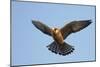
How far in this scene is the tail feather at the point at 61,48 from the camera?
2514 millimetres

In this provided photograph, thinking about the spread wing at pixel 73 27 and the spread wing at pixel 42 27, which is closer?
the spread wing at pixel 42 27

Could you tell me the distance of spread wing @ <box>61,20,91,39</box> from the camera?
2578mm

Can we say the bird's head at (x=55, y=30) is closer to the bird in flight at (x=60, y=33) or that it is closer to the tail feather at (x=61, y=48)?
the bird in flight at (x=60, y=33)

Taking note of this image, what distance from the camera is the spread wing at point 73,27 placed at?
2.58 meters

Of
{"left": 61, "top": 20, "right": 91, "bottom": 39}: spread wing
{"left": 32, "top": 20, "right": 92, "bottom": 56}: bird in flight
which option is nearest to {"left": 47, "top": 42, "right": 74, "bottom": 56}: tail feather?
{"left": 32, "top": 20, "right": 92, "bottom": 56}: bird in flight

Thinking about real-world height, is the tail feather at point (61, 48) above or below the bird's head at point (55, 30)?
below

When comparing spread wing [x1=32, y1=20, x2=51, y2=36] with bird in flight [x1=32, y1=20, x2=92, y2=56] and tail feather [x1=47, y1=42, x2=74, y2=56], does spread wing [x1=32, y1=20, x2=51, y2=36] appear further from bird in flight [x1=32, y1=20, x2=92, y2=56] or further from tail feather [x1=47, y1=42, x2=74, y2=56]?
tail feather [x1=47, y1=42, x2=74, y2=56]

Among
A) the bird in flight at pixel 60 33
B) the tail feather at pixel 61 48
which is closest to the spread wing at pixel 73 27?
the bird in flight at pixel 60 33

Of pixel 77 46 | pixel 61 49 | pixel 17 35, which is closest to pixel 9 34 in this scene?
pixel 17 35

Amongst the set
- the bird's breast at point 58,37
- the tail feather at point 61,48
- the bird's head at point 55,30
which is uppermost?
the bird's head at point 55,30

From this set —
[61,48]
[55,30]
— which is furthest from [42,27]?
[61,48]

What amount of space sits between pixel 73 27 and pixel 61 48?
0.29 metres

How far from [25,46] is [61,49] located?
45cm

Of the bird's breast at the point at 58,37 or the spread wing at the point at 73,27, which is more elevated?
the spread wing at the point at 73,27
